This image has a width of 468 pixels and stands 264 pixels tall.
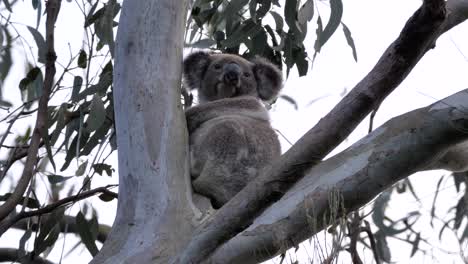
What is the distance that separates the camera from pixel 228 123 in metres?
3.47

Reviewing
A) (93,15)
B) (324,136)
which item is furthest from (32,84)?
(324,136)

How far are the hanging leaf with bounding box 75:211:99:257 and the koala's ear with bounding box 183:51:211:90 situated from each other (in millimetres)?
1223

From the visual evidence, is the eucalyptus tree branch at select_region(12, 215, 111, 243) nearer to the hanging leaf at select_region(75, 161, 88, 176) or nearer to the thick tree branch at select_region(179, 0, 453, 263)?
the hanging leaf at select_region(75, 161, 88, 176)

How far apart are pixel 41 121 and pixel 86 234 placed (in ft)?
2.14

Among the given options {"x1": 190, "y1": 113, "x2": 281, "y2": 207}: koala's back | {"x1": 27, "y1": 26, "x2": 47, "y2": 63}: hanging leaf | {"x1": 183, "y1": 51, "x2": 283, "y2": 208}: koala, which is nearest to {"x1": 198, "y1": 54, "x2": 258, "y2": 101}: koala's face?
{"x1": 183, "y1": 51, "x2": 283, "y2": 208}: koala

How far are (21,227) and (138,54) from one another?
5.35 ft

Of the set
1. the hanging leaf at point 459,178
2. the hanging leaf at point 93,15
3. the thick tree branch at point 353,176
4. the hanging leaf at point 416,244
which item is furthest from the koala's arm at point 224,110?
the thick tree branch at point 353,176

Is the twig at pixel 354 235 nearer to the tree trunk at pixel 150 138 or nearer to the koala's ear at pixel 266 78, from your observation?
the tree trunk at pixel 150 138

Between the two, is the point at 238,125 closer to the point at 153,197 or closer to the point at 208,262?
the point at 153,197

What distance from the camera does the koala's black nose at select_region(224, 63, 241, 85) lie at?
4164 mm

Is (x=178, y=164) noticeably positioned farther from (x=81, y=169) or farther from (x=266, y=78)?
(x=266, y=78)

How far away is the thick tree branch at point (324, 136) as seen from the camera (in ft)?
6.47

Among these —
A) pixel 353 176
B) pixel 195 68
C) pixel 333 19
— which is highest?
pixel 195 68

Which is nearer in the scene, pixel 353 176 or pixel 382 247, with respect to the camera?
pixel 353 176
